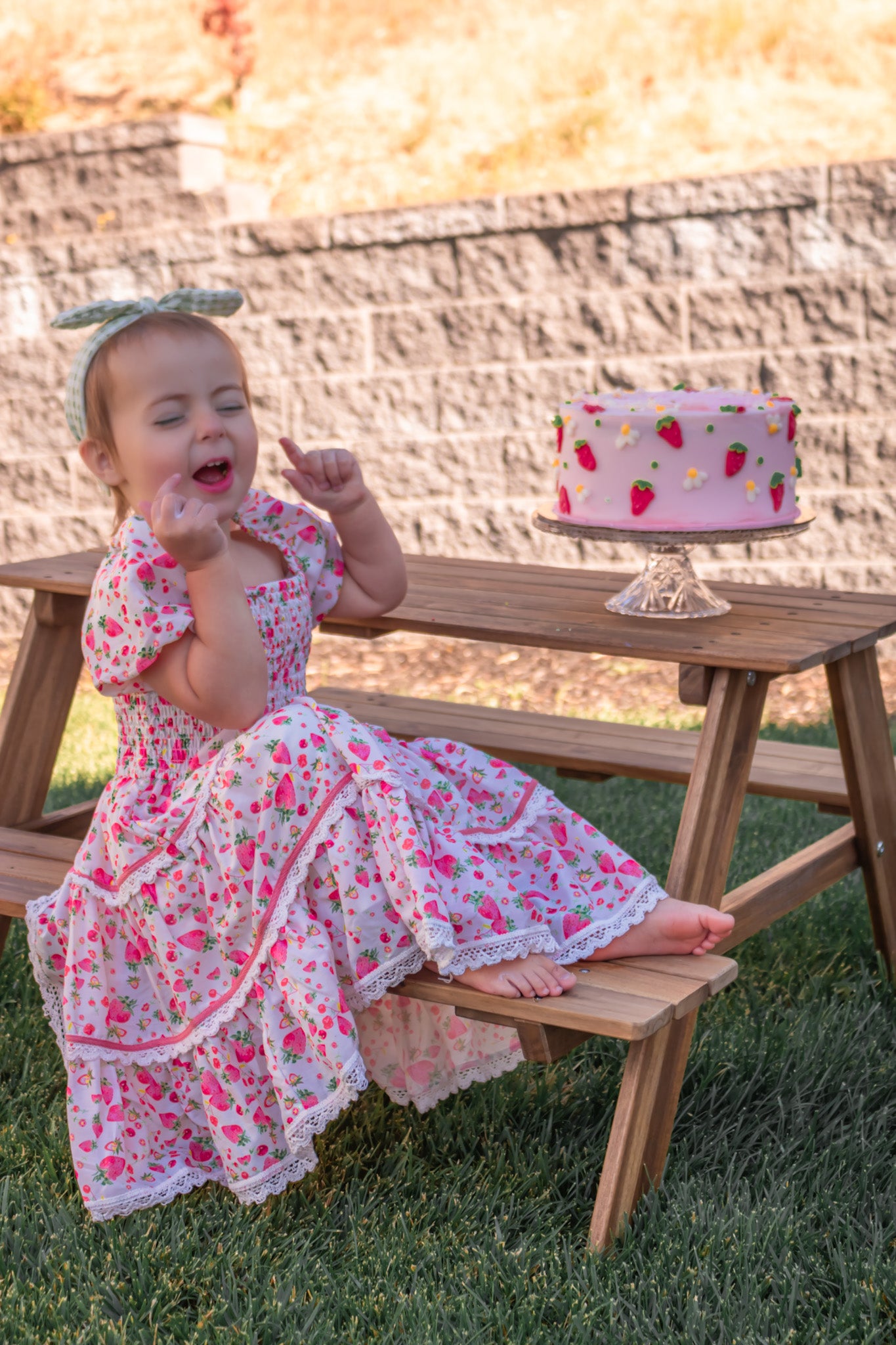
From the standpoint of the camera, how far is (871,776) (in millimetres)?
3170

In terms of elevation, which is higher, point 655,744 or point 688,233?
point 688,233

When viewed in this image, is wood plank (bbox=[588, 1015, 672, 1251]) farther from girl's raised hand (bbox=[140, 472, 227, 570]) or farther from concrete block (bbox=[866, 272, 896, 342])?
concrete block (bbox=[866, 272, 896, 342])

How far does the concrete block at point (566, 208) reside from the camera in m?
6.00

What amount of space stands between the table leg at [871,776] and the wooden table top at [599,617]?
0.16 m

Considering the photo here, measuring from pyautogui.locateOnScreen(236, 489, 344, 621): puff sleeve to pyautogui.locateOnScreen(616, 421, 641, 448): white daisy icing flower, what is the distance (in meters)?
0.60

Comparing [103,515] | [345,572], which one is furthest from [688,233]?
[345,572]

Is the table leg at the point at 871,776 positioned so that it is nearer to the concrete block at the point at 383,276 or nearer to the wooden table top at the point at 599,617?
the wooden table top at the point at 599,617

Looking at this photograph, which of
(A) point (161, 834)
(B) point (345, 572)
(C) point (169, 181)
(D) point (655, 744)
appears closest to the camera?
(A) point (161, 834)

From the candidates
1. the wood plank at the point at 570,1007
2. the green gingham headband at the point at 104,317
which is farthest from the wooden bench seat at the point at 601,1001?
the green gingham headband at the point at 104,317

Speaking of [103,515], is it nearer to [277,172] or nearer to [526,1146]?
[277,172]

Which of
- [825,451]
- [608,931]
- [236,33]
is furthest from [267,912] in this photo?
[236,33]

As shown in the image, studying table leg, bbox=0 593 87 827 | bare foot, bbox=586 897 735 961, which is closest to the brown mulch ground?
table leg, bbox=0 593 87 827

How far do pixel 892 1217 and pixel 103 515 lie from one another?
531 cm

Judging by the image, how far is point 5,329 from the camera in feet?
22.8
